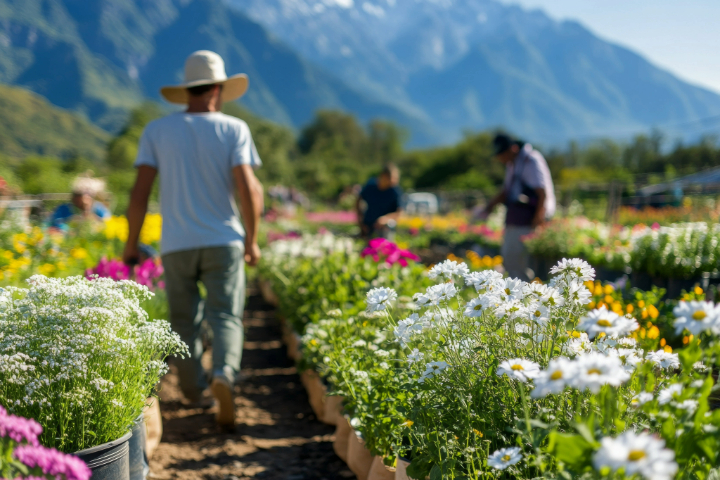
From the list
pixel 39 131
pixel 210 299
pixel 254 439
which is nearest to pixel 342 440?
pixel 254 439

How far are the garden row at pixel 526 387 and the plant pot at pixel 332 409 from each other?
30 cm

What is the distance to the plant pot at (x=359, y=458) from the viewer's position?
2285 mm

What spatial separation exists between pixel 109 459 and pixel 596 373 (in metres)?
1.37

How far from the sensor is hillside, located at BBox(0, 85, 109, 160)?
9800 centimetres

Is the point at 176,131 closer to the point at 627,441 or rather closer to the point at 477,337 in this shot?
the point at 477,337

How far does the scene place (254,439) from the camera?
2.98 metres

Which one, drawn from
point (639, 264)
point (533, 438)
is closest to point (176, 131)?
→ point (533, 438)

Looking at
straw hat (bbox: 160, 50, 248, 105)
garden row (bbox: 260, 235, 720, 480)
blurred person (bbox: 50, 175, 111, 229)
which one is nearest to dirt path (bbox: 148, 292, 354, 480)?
garden row (bbox: 260, 235, 720, 480)

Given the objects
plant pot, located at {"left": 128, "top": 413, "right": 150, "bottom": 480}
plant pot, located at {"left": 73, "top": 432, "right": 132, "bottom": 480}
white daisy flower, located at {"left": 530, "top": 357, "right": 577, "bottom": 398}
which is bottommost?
plant pot, located at {"left": 128, "top": 413, "right": 150, "bottom": 480}

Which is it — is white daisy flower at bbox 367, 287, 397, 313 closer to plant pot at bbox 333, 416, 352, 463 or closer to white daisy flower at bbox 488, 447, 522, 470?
white daisy flower at bbox 488, 447, 522, 470

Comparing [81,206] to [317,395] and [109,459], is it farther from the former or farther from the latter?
[109,459]

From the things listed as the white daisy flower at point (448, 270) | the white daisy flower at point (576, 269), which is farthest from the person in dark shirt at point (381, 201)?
the white daisy flower at point (576, 269)

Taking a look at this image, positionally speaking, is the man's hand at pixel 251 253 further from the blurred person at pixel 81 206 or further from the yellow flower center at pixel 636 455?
the blurred person at pixel 81 206

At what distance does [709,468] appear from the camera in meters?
1.09
